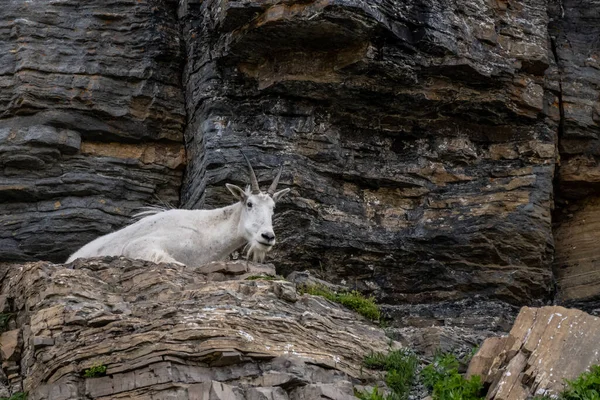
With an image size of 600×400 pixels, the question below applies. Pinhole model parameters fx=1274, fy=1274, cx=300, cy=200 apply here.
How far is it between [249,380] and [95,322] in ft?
7.33

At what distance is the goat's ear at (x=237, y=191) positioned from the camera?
807 inches

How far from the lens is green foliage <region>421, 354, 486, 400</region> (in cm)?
1628

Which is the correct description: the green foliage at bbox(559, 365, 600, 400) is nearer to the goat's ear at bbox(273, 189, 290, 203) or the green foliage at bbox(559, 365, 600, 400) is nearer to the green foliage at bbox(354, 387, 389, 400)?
the green foliage at bbox(354, 387, 389, 400)

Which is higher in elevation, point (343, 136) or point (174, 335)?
point (343, 136)

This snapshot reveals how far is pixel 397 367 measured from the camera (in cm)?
1733

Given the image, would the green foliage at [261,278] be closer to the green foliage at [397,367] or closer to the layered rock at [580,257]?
the green foliage at [397,367]

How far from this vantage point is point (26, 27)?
24.1m

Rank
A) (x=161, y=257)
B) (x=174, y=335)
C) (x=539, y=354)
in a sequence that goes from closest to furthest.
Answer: (x=174, y=335) → (x=539, y=354) → (x=161, y=257)

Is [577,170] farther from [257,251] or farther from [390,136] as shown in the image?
[257,251]

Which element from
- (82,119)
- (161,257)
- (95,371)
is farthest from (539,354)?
(82,119)

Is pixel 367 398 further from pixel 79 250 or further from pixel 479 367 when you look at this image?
pixel 79 250

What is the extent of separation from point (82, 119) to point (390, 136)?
224 inches

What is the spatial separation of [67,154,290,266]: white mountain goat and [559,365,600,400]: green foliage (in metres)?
5.97

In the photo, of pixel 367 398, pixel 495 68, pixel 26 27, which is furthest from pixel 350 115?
pixel 367 398
